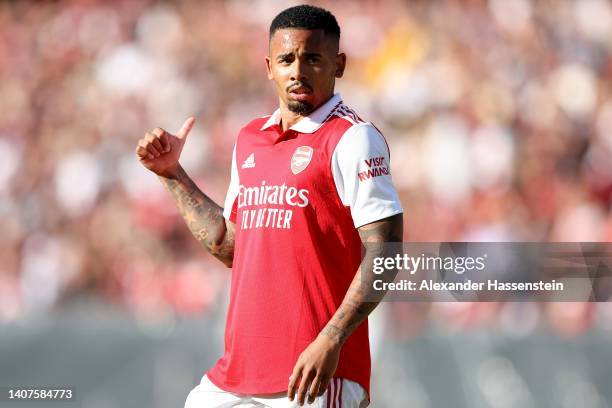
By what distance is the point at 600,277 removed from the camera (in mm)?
5246

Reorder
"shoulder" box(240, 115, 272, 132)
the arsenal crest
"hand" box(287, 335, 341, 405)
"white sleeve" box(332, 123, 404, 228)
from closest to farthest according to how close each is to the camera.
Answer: "hand" box(287, 335, 341, 405)
"white sleeve" box(332, 123, 404, 228)
the arsenal crest
"shoulder" box(240, 115, 272, 132)

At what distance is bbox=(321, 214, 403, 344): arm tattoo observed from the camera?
3650 mm

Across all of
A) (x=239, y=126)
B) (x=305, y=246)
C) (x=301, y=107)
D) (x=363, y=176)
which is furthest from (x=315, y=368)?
(x=239, y=126)

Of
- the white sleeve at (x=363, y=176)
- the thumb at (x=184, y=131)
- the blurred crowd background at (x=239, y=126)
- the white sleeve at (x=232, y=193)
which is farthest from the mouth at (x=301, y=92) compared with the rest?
the blurred crowd background at (x=239, y=126)

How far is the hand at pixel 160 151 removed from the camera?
4.38 meters

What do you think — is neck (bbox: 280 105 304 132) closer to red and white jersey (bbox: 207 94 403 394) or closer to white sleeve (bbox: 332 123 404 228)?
red and white jersey (bbox: 207 94 403 394)

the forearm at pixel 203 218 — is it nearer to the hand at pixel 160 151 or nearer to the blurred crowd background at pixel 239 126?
the hand at pixel 160 151

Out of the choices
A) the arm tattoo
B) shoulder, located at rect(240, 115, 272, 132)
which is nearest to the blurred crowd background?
shoulder, located at rect(240, 115, 272, 132)

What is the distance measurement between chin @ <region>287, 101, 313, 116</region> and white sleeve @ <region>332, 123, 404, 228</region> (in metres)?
0.23

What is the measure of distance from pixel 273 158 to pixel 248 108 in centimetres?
720

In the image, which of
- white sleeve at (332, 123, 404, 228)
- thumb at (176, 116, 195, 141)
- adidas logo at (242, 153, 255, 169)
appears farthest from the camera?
thumb at (176, 116, 195, 141)

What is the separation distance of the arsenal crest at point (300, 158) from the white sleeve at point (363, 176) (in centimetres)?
10

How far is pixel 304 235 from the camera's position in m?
3.86

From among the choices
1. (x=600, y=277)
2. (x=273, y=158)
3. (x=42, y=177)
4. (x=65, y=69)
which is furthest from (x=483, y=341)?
(x=65, y=69)
